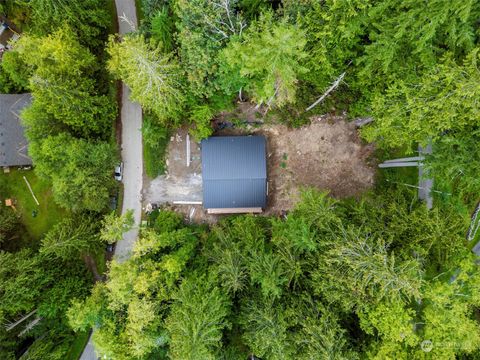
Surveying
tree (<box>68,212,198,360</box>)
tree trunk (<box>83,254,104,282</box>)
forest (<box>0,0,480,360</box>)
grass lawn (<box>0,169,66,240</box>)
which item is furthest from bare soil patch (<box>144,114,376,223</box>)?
grass lawn (<box>0,169,66,240</box>)

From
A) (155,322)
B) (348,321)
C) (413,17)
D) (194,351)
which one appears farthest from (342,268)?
(413,17)

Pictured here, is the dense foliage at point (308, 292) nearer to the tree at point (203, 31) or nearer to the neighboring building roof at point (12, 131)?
the tree at point (203, 31)

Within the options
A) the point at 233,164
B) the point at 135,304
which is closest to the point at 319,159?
the point at 233,164

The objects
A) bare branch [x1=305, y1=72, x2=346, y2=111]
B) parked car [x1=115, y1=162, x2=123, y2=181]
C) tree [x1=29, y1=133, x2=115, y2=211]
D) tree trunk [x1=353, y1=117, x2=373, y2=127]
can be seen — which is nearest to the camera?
bare branch [x1=305, y1=72, x2=346, y2=111]

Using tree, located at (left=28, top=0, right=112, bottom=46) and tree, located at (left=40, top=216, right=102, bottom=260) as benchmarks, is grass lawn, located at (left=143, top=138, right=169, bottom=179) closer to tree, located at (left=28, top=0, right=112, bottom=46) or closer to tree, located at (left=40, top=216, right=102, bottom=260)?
tree, located at (left=40, top=216, right=102, bottom=260)

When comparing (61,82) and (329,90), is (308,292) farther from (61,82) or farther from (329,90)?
(61,82)

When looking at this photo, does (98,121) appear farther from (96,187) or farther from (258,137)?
(258,137)
